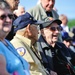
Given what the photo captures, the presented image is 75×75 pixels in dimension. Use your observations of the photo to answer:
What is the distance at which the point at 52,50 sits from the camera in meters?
5.40

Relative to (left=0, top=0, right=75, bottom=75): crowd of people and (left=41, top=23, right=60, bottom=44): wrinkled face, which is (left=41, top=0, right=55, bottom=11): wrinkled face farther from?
(left=41, top=23, right=60, bottom=44): wrinkled face

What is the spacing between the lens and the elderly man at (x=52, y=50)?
16.8 ft

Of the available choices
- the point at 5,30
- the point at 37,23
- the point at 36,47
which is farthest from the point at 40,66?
the point at 5,30

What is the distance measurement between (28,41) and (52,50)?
2.98 feet

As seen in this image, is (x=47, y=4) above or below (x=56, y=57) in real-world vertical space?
above

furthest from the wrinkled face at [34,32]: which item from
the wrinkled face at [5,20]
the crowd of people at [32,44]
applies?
the wrinkled face at [5,20]

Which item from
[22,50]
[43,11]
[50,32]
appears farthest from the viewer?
[43,11]

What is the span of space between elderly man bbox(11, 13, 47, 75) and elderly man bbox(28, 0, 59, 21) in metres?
1.38

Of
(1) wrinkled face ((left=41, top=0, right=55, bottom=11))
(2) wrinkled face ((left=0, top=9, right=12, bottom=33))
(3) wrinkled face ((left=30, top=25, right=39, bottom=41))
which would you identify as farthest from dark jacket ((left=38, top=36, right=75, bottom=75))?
(2) wrinkled face ((left=0, top=9, right=12, bottom=33))

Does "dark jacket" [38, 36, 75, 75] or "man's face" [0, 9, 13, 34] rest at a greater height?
"man's face" [0, 9, 13, 34]

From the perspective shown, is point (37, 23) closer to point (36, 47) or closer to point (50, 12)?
point (36, 47)

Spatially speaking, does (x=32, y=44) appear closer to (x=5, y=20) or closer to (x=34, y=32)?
(x=34, y=32)

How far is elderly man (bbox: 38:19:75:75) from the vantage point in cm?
511

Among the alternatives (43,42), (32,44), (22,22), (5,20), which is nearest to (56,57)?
(43,42)
